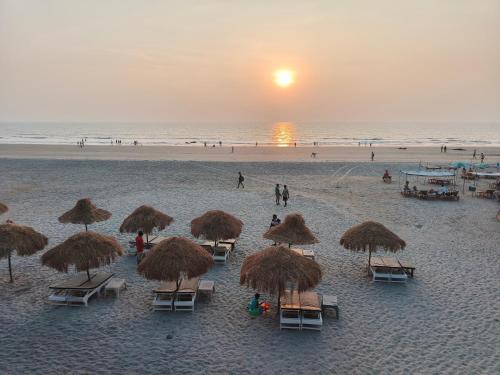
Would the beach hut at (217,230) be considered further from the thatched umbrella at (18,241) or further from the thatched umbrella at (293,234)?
the thatched umbrella at (18,241)

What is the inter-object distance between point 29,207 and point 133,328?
13906mm

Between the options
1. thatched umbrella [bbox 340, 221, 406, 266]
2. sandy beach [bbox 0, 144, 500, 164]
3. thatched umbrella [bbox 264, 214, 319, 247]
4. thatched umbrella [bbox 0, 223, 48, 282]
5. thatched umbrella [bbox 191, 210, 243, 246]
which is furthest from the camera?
sandy beach [bbox 0, 144, 500, 164]

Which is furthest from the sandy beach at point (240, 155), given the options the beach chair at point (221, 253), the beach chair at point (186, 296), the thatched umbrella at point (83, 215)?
the beach chair at point (186, 296)

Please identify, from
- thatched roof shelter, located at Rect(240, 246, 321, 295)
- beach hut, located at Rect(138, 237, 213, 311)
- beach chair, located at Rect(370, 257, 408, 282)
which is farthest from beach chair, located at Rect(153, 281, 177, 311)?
beach chair, located at Rect(370, 257, 408, 282)

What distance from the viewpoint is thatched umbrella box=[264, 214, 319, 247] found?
11695 mm

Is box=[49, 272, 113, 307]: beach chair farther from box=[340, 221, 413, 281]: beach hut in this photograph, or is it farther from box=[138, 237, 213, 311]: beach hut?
box=[340, 221, 413, 281]: beach hut

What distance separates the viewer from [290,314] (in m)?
8.87

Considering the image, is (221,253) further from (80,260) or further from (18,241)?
(18,241)

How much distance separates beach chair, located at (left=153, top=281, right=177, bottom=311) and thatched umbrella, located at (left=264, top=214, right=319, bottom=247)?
3748 millimetres

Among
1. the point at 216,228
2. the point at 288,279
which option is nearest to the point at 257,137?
the point at 216,228

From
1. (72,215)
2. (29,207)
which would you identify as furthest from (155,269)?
(29,207)

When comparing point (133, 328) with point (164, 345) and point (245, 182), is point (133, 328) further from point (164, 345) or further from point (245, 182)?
point (245, 182)

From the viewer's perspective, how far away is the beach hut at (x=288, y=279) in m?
8.47

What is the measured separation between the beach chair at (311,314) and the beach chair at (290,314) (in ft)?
0.33
